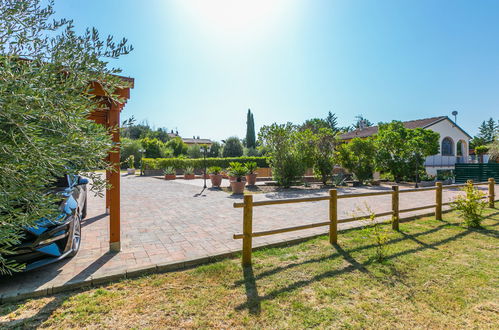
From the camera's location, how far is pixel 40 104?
1612 mm

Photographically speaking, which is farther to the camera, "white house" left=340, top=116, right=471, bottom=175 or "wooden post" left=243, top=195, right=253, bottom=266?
"white house" left=340, top=116, right=471, bottom=175

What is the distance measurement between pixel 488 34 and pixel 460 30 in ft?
6.71

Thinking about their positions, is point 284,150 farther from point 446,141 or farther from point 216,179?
point 446,141

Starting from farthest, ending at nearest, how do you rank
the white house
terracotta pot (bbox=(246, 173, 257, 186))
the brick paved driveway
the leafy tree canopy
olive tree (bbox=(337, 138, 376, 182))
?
the leafy tree canopy → the white house → olive tree (bbox=(337, 138, 376, 182)) → terracotta pot (bbox=(246, 173, 257, 186)) → the brick paved driveway

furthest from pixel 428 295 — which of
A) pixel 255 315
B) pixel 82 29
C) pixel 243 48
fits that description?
pixel 243 48

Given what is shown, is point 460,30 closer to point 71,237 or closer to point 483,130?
point 71,237

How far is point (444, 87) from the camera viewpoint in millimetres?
18391

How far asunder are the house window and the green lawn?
98.8ft

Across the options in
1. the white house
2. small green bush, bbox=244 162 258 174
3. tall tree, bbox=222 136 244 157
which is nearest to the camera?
small green bush, bbox=244 162 258 174

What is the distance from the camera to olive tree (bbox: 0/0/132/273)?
1553 millimetres

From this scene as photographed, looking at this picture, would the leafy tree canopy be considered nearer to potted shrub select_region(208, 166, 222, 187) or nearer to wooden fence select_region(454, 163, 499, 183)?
potted shrub select_region(208, 166, 222, 187)

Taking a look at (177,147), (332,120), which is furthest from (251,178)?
(332,120)

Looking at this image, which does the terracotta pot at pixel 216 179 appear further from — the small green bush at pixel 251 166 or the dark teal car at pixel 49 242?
the dark teal car at pixel 49 242

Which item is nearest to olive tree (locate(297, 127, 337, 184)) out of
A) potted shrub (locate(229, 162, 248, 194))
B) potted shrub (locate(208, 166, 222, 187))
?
potted shrub (locate(229, 162, 248, 194))
